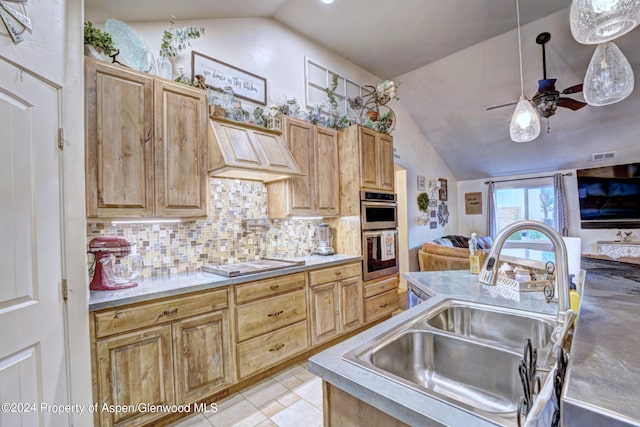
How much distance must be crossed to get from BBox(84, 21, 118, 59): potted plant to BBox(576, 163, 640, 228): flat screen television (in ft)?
25.9

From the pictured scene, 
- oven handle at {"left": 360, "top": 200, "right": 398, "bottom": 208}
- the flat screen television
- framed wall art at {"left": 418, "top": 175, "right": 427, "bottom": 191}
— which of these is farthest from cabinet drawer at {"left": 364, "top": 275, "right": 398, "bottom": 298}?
the flat screen television

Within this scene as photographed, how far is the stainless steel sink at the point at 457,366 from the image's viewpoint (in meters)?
0.95

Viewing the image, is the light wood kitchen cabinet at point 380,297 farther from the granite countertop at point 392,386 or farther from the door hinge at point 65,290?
the door hinge at point 65,290

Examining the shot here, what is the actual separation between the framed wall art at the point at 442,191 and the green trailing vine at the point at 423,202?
0.85m

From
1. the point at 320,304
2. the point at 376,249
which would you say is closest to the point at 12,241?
the point at 320,304

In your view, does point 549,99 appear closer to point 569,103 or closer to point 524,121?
point 569,103

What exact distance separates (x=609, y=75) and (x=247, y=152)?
2.64 metres

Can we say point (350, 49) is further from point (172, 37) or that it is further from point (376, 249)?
point (376, 249)

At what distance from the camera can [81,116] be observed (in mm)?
1588

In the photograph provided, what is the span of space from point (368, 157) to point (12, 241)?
10.2ft

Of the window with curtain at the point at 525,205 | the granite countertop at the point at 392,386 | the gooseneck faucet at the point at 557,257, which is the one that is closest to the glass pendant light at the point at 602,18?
the gooseneck faucet at the point at 557,257

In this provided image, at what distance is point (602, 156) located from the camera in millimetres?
5473

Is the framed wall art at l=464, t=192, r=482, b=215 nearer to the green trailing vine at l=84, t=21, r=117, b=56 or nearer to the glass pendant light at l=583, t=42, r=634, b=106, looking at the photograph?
the glass pendant light at l=583, t=42, r=634, b=106

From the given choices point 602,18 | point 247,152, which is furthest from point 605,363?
point 247,152
